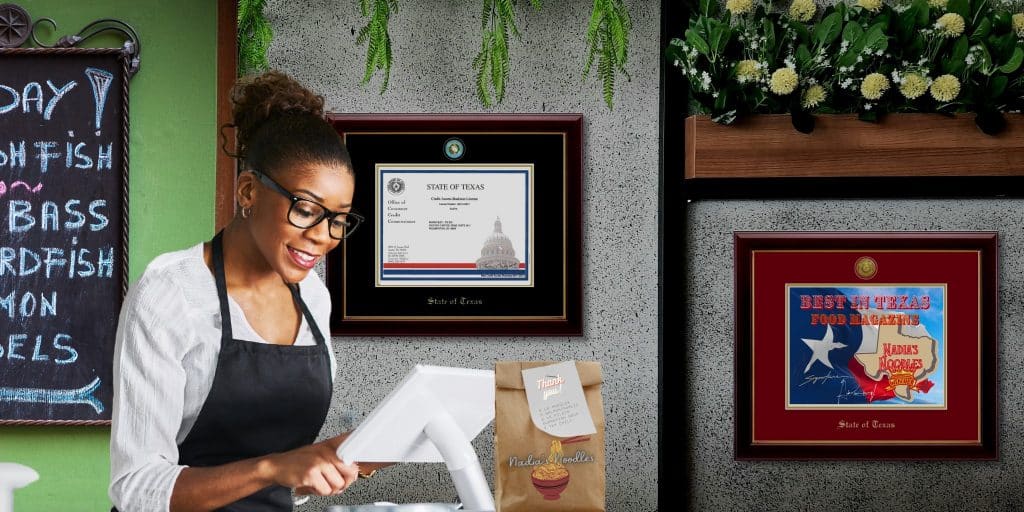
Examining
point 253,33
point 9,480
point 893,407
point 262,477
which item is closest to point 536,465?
point 262,477

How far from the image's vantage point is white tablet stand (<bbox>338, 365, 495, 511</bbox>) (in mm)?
1480

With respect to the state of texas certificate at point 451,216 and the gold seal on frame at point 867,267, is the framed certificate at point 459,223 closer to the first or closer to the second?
the state of texas certificate at point 451,216

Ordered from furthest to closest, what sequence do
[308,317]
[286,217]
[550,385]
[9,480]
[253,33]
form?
[253,33] → [308,317] → [286,217] → [550,385] → [9,480]

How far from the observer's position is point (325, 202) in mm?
1753

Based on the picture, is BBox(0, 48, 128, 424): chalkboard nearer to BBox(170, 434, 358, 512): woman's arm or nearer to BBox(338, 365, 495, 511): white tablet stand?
BBox(170, 434, 358, 512): woman's arm

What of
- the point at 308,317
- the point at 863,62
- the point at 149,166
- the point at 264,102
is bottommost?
the point at 308,317

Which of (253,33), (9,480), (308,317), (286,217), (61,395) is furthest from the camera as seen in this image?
(61,395)

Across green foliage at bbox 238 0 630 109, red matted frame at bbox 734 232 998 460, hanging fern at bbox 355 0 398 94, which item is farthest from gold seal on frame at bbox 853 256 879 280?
hanging fern at bbox 355 0 398 94

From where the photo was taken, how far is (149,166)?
6.82 ft

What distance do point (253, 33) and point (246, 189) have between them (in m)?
0.49

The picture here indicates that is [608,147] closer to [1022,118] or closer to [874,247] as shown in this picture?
[874,247]

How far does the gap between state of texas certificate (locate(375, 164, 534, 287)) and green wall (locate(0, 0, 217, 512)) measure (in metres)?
0.51

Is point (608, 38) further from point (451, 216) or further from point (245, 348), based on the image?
point (245, 348)

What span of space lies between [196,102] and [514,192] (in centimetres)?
92
